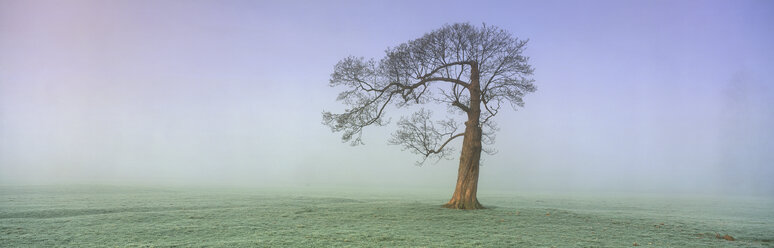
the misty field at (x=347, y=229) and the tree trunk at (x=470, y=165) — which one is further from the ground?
the tree trunk at (x=470, y=165)

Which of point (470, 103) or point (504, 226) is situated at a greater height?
point (470, 103)

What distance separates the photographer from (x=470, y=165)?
2172cm

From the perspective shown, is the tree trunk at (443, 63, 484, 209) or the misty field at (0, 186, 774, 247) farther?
the tree trunk at (443, 63, 484, 209)

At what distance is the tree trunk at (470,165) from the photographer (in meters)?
21.5

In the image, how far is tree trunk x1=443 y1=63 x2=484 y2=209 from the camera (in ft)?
70.6

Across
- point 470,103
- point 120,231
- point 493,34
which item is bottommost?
point 120,231

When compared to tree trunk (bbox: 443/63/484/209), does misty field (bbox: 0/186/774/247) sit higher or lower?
lower

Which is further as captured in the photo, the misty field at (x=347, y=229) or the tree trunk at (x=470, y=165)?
the tree trunk at (x=470, y=165)

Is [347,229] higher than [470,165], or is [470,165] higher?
[470,165]

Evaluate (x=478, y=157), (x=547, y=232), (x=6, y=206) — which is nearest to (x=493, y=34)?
(x=478, y=157)

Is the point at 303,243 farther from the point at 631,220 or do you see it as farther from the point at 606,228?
the point at 631,220

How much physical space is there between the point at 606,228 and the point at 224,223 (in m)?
13.6

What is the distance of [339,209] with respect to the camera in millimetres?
19938

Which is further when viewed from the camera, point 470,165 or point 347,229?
point 470,165
